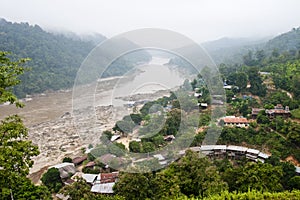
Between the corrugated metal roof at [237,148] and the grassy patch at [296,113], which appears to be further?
the grassy patch at [296,113]

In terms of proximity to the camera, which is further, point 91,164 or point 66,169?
point 91,164

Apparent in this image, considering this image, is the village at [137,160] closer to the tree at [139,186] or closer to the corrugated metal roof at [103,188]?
the corrugated metal roof at [103,188]

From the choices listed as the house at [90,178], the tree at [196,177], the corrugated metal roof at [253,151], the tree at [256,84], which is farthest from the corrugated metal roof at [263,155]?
the tree at [256,84]

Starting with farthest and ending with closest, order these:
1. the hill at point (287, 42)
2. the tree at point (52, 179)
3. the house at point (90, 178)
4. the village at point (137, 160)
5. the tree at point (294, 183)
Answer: the hill at point (287, 42)
the tree at point (52, 179)
the house at point (90, 178)
the tree at point (294, 183)
the village at point (137, 160)

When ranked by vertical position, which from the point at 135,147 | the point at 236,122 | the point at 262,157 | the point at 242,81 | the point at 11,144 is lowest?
the point at 262,157

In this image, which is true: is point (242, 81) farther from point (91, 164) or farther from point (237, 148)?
point (91, 164)

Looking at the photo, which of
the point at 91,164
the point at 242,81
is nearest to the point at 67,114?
the point at 91,164

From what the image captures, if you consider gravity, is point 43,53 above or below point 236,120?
above

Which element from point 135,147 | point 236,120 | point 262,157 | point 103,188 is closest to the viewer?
point 135,147
